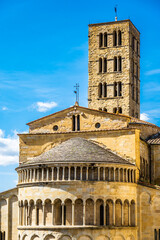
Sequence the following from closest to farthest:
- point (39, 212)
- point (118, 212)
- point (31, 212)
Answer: point (118, 212) → point (39, 212) → point (31, 212)

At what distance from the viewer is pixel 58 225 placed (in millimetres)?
36469

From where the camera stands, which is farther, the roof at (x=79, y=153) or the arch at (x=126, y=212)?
the arch at (x=126, y=212)

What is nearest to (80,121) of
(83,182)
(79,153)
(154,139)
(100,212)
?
(79,153)

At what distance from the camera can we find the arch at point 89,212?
3626 cm

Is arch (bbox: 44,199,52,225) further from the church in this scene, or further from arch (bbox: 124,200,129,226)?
arch (bbox: 124,200,129,226)

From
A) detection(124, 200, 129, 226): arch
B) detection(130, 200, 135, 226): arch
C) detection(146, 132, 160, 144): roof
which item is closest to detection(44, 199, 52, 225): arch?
detection(124, 200, 129, 226): arch

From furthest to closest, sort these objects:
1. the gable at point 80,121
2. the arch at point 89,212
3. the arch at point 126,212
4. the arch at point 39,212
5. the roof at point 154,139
Answer: the roof at point 154,139 → the gable at point 80,121 → the arch at point 126,212 → the arch at point 39,212 → the arch at point 89,212

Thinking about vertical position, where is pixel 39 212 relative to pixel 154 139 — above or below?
below

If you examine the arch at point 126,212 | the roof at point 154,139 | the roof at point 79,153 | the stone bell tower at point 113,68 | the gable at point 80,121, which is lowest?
the arch at point 126,212

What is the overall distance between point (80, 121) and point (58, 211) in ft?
29.5

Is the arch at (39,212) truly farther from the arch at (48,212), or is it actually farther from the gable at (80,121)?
the gable at (80,121)

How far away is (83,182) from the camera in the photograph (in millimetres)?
36500

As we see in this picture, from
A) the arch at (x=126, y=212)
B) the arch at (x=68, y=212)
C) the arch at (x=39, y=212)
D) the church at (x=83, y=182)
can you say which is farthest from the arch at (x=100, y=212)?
the arch at (x=39, y=212)

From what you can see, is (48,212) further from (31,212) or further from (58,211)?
(31,212)
